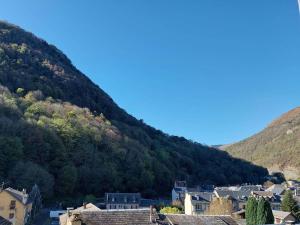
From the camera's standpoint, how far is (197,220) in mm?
26109

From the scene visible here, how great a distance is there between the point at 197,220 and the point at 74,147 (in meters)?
74.7

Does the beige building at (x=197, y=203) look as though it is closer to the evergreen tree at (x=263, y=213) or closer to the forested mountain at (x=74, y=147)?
the evergreen tree at (x=263, y=213)

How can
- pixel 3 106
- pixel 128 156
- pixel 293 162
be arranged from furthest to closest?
1. pixel 293 162
2. pixel 128 156
3. pixel 3 106

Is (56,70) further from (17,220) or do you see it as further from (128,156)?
(17,220)

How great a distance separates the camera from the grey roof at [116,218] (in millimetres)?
22328

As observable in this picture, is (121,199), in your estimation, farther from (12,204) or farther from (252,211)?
(252,211)

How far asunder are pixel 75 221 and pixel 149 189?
3116 inches

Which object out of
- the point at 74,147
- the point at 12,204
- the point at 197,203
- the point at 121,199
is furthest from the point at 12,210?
the point at 74,147

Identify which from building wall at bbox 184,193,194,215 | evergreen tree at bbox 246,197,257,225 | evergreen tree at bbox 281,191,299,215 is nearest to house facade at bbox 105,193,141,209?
building wall at bbox 184,193,194,215

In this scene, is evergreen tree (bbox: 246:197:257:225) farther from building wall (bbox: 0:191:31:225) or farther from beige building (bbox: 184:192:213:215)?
building wall (bbox: 0:191:31:225)

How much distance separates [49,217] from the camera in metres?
61.1

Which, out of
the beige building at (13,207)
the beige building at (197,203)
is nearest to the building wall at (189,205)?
the beige building at (197,203)

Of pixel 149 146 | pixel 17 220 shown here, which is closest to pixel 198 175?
pixel 149 146

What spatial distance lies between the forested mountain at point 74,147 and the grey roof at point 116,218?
52001 millimetres
